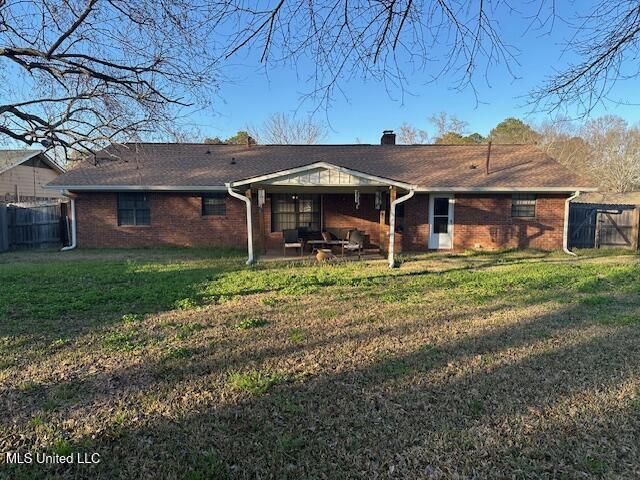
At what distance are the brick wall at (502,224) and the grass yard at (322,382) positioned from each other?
6557mm

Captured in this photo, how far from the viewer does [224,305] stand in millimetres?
6719

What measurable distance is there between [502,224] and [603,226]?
13.9ft

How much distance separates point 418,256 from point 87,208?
37.3 ft

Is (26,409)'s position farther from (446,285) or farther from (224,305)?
(446,285)

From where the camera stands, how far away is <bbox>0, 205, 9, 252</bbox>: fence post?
1373 centimetres

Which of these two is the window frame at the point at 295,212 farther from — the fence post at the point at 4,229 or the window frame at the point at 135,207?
the fence post at the point at 4,229

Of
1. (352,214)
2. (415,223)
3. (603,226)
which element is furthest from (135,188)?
(603,226)

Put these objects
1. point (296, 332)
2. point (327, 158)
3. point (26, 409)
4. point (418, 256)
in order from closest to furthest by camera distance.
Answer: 1. point (26, 409)
2. point (296, 332)
3. point (418, 256)
4. point (327, 158)

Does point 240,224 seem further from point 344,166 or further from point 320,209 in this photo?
point 344,166

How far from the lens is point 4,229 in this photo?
13.9 m

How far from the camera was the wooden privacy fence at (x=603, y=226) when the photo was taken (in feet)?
48.7

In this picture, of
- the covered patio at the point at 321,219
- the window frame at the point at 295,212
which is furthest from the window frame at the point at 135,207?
the window frame at the point at 295,212

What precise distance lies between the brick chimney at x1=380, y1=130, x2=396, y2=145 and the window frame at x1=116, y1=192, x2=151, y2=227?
1038cm

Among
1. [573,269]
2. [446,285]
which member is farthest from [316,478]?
[573,269]
